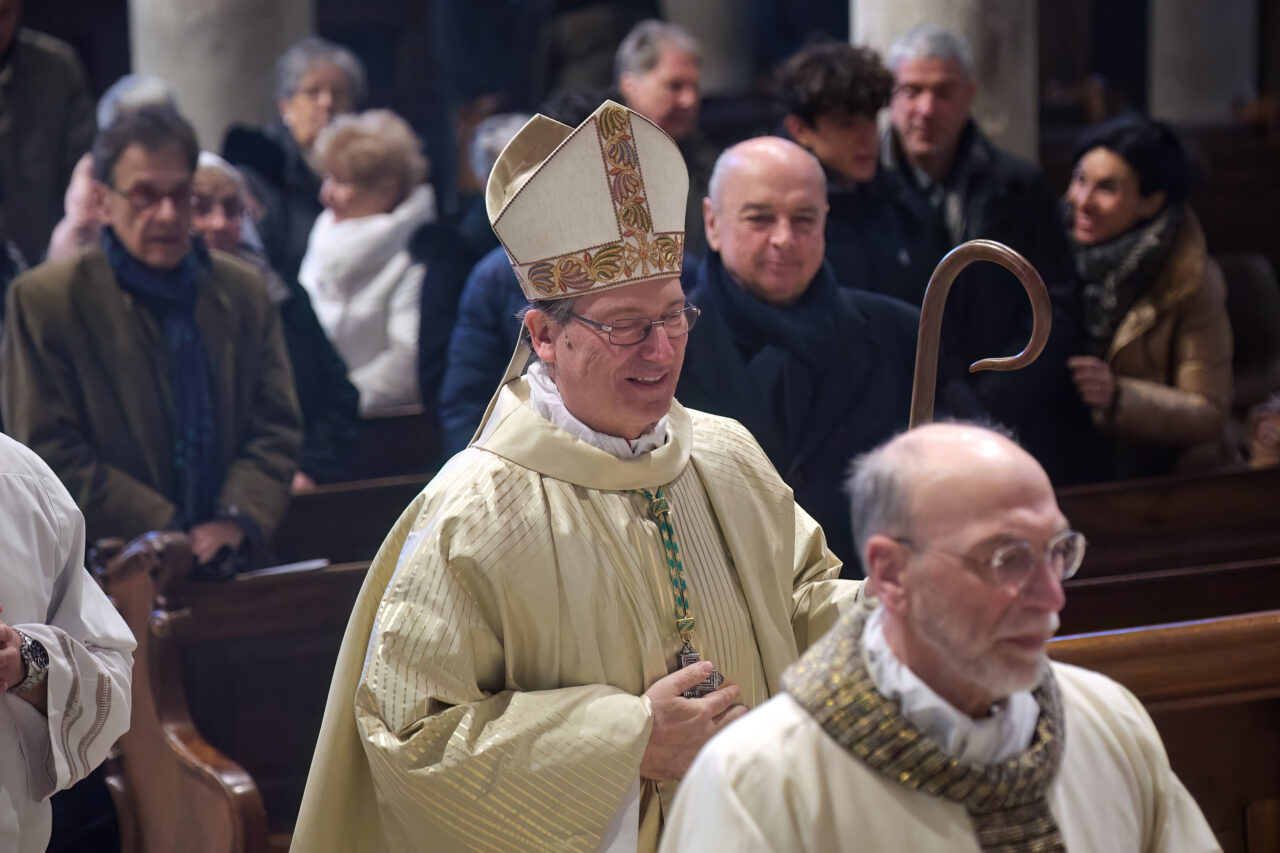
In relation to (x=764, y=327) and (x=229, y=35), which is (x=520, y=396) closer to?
(x=764, y=327)

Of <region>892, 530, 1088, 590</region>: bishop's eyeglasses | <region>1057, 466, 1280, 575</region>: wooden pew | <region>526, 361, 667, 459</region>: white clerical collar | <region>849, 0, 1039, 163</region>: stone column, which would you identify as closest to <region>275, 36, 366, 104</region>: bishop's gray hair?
<region>849, 0, 1039, 163</region>: stone column

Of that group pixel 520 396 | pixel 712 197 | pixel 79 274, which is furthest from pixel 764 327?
pixel 79 274

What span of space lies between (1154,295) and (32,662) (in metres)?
3.81

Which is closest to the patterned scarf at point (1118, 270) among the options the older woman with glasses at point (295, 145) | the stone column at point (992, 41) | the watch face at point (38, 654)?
the stone column at point (992, 41)

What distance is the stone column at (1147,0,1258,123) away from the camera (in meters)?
11.4

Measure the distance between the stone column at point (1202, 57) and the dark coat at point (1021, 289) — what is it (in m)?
6.74

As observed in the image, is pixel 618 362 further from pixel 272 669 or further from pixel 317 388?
pixel 317 388

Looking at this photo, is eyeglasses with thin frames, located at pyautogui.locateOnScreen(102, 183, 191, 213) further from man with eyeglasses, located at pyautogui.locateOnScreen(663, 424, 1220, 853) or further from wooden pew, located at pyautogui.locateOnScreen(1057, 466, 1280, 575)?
man with eyeglasses, located at pyautogui.locateOnScreen(663, 424, 1220, 853)

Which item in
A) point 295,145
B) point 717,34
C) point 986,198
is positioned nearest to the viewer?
point 986,198

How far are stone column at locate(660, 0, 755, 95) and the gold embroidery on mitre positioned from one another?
357 inches

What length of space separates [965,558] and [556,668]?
0.92 meters

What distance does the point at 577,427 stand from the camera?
2.83 metres

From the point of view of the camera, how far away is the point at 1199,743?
3.32m

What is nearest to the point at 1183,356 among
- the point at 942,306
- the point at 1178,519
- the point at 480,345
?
the point at 1178,519
